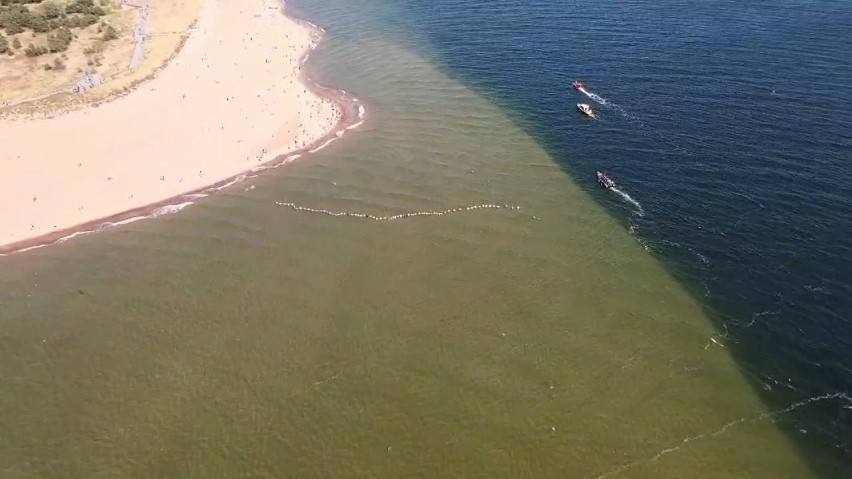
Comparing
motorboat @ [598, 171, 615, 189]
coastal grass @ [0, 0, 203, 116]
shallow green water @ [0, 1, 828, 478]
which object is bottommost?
shallow green water @ [0, 1, 828, 478]

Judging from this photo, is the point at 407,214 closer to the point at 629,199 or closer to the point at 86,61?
the point at 629,199

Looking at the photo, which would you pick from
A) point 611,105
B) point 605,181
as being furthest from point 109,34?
point 605,181

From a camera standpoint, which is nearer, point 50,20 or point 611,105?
point 611,105

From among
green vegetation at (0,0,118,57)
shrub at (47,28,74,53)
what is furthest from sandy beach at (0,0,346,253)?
green vegetation at (0,0,118,57)

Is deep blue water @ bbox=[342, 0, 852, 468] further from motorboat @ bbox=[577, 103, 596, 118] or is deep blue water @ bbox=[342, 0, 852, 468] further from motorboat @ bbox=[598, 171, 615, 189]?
motorboat @ bbox=[577, 103, 596, 118]

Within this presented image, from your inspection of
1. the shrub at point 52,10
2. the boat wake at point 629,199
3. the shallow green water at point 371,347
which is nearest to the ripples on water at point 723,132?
the boat wake at point 629,199
